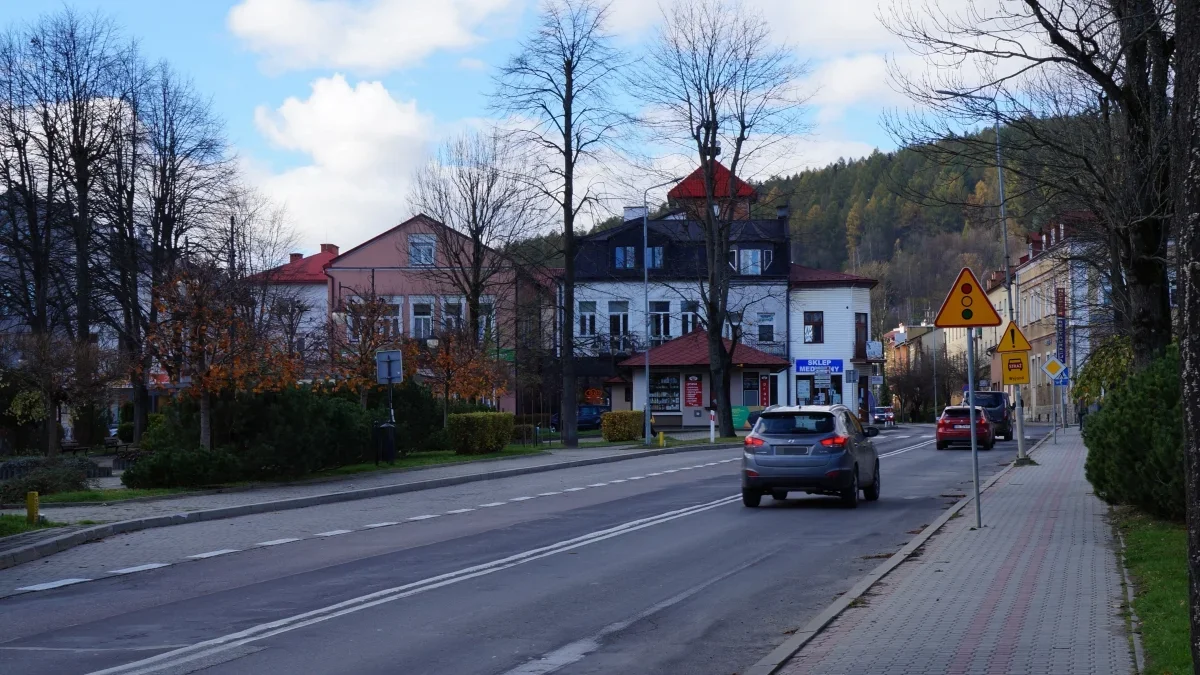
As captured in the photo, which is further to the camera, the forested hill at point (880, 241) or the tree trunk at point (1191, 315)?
the forested hill at point (880, 241)

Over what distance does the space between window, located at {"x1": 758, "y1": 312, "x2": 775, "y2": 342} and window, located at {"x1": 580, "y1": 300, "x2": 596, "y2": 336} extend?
9.77 meters

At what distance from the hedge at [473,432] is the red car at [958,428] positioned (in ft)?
50.1

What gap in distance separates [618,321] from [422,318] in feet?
38.8

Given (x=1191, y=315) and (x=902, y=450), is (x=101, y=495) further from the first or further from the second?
(x=902, y=450)

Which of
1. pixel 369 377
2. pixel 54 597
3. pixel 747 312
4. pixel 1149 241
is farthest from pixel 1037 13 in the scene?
pixel 747 312

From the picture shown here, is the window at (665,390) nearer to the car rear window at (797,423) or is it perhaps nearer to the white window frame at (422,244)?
the white window frame at (422,244)

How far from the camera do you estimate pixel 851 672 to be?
25.1 feet

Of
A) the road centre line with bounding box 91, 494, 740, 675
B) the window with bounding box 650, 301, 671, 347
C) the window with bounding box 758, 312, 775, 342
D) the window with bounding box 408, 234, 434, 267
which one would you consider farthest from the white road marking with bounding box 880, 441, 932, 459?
the window with bounding box 650, 301, 671, 347

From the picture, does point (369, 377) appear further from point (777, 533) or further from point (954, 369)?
point (954, 369)

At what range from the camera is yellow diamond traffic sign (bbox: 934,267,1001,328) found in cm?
1577

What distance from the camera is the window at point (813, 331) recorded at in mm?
71812

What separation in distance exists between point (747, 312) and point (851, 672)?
65275 millimetres

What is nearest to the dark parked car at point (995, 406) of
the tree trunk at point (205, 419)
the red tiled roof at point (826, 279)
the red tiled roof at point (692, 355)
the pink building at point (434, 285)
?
the pink building at point (434, 285)

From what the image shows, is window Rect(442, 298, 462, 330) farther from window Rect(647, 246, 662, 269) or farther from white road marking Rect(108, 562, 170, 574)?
white road marking Rect(108, 562, 170, 574)
